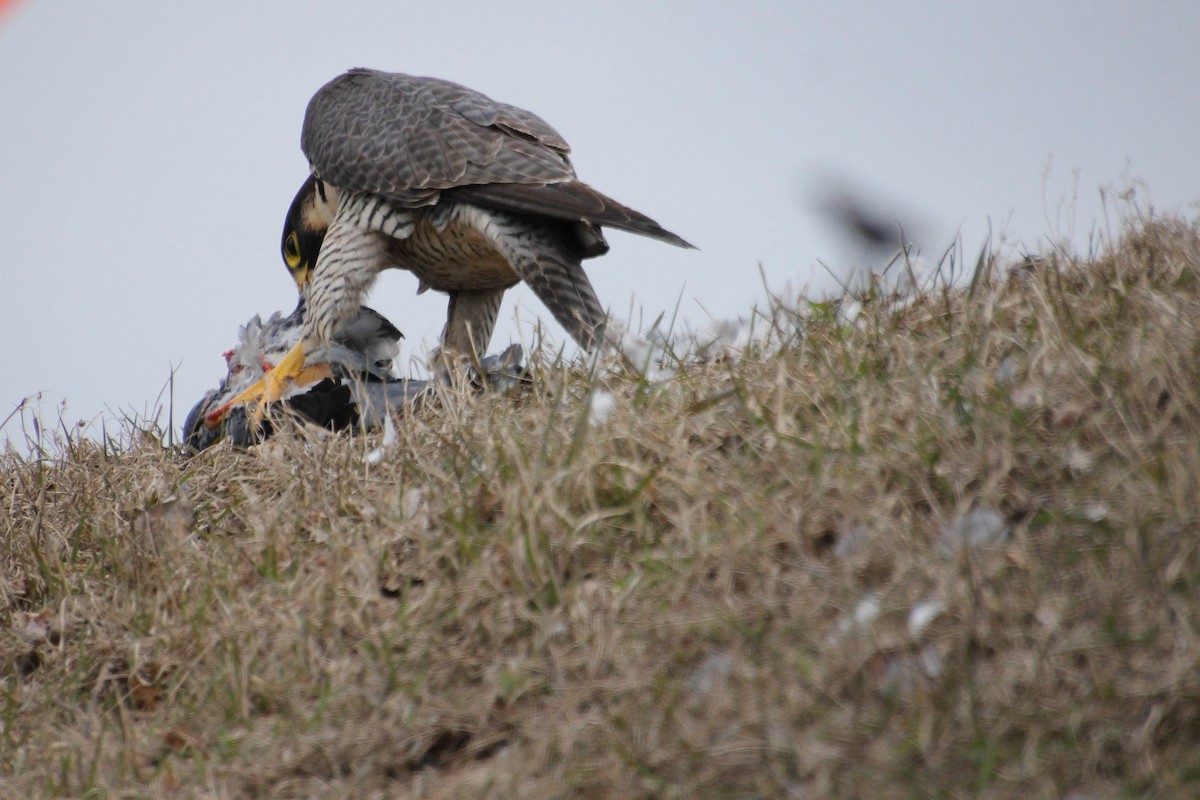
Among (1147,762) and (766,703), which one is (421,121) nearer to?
(766,703)

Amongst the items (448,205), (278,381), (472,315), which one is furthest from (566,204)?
(472,315)

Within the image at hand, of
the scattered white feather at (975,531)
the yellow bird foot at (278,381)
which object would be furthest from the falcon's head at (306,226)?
the scattered white feather at (975,531)

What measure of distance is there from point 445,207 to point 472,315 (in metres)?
0.90

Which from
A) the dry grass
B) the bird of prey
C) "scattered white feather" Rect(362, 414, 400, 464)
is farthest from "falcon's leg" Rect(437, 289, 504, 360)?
the dry grass

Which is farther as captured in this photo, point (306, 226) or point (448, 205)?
point (306, 226)

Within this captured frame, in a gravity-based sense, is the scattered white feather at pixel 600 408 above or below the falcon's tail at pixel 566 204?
below

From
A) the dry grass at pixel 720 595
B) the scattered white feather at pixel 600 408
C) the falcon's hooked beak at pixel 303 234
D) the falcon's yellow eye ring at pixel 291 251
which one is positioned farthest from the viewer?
the falcon's yellow eye ring at pixel 291 251

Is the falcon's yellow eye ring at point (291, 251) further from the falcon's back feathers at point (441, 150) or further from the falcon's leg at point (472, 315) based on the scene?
the falcon's leg at point (472, 315)

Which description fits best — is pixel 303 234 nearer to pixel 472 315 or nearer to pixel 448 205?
pixel 472 315

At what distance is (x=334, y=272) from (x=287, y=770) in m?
3.24

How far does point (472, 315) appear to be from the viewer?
5.65 metres

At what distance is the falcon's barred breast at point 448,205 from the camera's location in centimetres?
448

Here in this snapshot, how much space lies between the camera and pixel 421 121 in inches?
198

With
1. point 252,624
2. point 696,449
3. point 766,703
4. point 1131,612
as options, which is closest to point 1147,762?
point 1131,612
